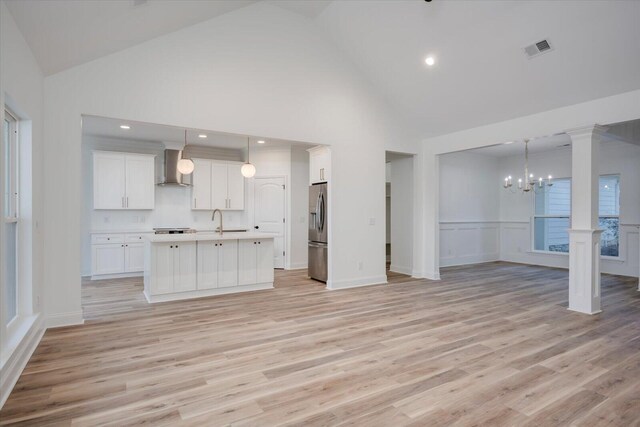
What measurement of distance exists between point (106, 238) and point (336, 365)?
5.80 metres

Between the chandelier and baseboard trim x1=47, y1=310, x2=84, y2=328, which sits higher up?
the chandelier

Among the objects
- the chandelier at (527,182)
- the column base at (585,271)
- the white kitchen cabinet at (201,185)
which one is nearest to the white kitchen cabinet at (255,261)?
the white kitchen cabinet at (201,185)

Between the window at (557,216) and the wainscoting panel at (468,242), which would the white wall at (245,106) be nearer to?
the wainscoting panel at (468,242)

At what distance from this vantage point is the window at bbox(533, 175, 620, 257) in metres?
7.52

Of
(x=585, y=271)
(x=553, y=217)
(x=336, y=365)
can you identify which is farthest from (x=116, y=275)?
(x=553, y=217)

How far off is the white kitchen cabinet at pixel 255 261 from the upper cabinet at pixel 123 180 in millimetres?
2906

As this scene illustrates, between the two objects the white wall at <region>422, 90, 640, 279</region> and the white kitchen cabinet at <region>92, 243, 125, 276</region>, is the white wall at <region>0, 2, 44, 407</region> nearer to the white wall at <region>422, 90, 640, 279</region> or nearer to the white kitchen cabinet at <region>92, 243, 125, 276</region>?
the white kitchen cabinet at <region>92, 243, 125, 276</region>

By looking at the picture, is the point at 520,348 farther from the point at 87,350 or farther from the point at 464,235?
the point at 464,235

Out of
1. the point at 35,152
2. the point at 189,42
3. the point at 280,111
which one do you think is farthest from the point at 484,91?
the point at 35,152

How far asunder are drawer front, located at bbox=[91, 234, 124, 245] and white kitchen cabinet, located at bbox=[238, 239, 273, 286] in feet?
9.73

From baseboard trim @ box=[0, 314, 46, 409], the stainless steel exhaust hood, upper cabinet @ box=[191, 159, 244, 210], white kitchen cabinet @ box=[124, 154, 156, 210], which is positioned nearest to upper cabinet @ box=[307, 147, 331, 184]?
upper cabinet @ box=[191, 159, 244, 210]

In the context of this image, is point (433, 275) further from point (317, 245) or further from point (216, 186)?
point (216, 186)

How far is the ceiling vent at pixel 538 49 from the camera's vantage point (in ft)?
13.4

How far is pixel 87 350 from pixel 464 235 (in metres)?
8.09
